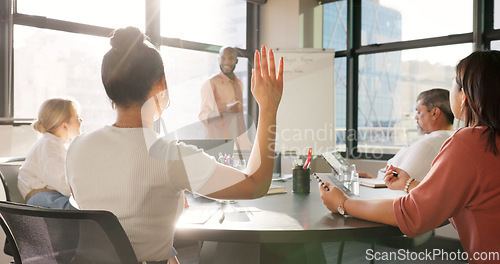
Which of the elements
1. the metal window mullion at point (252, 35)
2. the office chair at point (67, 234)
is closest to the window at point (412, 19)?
the metal window mullion at point (252, 35)

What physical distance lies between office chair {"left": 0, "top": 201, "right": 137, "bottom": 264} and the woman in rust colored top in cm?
78

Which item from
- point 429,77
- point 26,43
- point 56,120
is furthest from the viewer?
point 429,77

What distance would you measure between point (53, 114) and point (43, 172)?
43cm

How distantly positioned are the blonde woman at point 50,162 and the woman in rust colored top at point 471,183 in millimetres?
1866

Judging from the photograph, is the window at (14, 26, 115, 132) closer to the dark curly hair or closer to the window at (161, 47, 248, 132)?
the window at (161, 47, 248, 132)

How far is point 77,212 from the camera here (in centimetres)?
86

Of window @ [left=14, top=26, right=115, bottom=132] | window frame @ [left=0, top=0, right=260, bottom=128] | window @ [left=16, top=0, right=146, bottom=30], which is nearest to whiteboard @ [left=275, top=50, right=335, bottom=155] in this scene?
window frame @ [left=0, top=0, right=260, bottom=128]

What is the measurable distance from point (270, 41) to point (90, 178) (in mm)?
4844

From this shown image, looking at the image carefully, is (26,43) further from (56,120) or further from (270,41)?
(270,41)

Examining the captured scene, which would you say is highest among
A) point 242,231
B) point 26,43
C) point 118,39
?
point 26,43

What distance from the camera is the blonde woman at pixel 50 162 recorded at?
241 centimetres

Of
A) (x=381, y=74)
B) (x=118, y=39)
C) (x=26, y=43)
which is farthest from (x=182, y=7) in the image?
(x=118, y=39)

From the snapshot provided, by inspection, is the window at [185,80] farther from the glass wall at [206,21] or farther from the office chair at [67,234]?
the office chair at [67,234]

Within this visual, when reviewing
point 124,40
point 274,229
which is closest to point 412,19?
point 274,229
